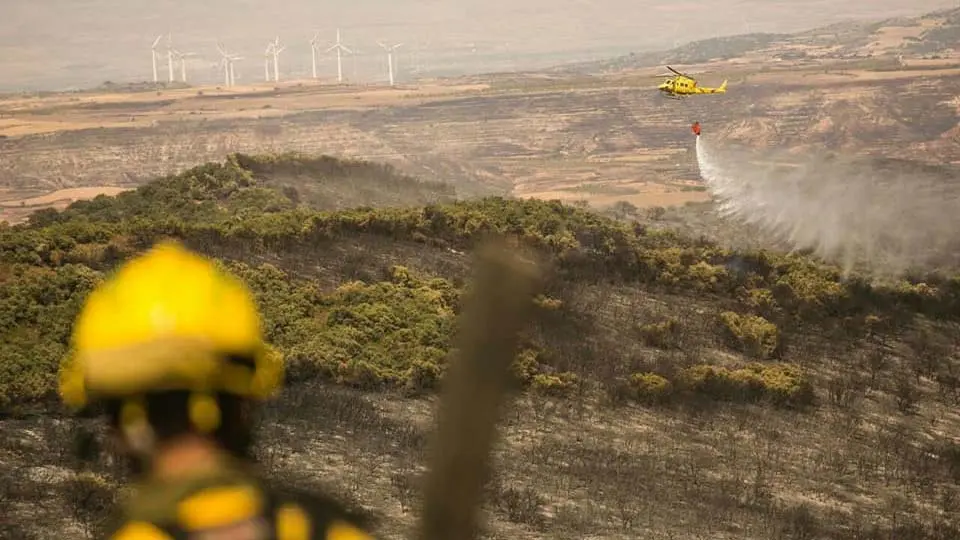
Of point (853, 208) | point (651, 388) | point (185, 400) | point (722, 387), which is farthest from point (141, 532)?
point (853, 208)

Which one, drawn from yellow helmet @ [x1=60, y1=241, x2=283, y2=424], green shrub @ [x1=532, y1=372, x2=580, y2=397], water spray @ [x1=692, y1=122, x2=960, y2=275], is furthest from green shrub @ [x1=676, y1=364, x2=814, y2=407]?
yellow helmet @ [x1=60, y1=241, x2=283, y2=424]

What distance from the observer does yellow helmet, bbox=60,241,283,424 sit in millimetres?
2064

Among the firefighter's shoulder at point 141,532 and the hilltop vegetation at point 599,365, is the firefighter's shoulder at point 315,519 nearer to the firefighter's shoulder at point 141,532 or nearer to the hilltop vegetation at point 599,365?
the firefighter's shoulder at point 141,532


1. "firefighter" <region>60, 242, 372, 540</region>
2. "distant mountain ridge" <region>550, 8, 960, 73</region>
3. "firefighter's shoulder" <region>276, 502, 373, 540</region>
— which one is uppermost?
"firefighter" <region>60, 242, 372, 540</region>

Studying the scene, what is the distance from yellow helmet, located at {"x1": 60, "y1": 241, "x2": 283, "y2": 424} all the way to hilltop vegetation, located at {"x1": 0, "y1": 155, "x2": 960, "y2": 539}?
31.8 feet

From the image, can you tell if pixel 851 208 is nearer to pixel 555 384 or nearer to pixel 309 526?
pixel 555 384

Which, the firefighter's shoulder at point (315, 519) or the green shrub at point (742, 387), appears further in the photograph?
the green shrub at point (742, 387)

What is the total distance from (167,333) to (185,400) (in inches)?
5.8

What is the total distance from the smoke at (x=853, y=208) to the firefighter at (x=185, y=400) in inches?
1179

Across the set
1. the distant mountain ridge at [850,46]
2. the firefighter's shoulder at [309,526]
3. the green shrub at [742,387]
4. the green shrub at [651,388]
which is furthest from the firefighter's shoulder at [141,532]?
the distant mountain ridge at [850,46]

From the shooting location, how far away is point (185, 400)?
2.13m

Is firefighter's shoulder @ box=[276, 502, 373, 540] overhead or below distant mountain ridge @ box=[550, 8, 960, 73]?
overhead

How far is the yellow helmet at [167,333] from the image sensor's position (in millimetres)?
2064

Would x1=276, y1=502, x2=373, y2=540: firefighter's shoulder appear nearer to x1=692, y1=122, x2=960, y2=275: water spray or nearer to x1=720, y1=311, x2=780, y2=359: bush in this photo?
x1=720, y1=311, x2=780, y2=359: bush
